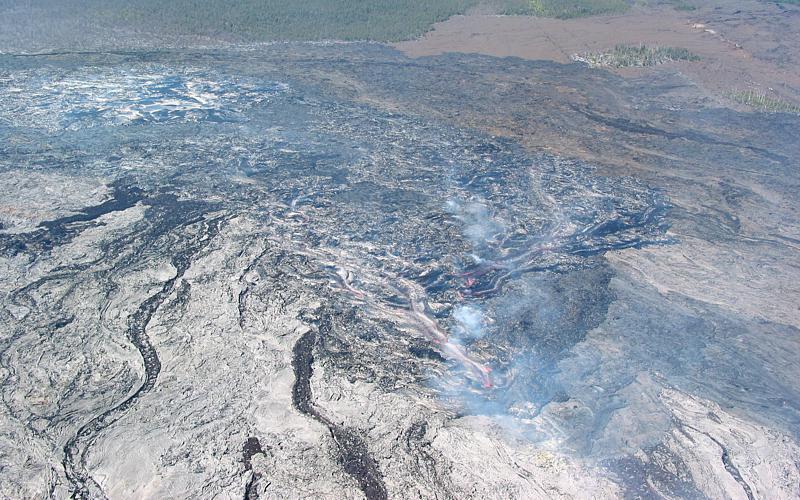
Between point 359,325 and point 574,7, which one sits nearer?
point 359,325

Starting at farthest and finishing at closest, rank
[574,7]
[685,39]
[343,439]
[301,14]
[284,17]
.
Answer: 1. [574,7]
2. [301,14]
3. [284,17]
4. [685,39]
5. [343,439]

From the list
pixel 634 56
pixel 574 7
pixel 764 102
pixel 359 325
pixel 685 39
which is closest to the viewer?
pixel 359 325

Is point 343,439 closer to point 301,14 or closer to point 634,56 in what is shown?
point 634,56

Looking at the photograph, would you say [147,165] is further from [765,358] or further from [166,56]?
[765,358]

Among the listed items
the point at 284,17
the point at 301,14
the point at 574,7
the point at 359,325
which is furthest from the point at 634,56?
the point at 359,325

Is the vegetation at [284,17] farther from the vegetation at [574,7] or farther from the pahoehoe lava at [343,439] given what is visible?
the pahoehoe lava at [343,439]

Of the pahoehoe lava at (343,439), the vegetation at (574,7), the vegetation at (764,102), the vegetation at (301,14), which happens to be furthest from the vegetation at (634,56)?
the pahoehoe lava at (343,439)

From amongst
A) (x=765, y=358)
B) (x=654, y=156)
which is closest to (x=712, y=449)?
(x=765, y=358)
